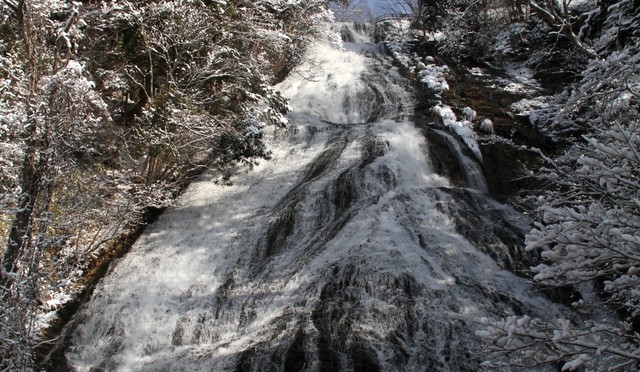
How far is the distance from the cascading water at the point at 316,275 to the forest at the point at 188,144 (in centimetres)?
84

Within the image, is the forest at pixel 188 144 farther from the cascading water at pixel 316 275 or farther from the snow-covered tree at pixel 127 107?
the cascading water at pixel 316 275

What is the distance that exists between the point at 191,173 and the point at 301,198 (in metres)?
4.24

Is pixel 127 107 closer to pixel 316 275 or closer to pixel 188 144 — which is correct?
pixel 188 144

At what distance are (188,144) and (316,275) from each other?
468 centimetres

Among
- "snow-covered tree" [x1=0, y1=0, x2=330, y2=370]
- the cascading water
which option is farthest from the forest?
the cascading water

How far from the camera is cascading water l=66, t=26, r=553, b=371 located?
20.7ft

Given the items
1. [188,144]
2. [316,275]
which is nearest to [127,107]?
[188,144]

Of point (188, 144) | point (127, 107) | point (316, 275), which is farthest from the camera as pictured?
point (127, 107)

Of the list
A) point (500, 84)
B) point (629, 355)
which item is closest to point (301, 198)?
point (629, 355)

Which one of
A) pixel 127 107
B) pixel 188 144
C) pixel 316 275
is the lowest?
pixel 316 275

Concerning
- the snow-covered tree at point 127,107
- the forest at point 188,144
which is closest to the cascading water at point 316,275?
the forest at point 188,144

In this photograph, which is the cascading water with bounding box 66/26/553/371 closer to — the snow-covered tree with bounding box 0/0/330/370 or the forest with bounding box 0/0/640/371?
the forest with bounding box 0/0/640/371

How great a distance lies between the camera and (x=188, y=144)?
10367 millimetres

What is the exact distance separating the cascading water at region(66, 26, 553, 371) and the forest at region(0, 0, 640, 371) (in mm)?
841
